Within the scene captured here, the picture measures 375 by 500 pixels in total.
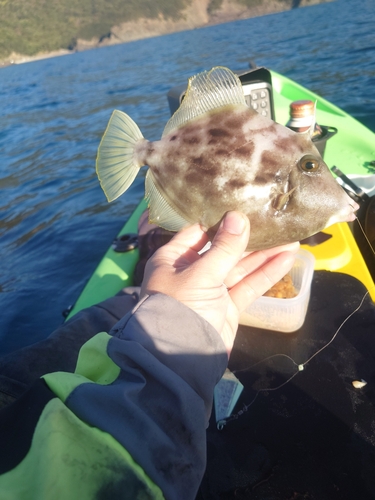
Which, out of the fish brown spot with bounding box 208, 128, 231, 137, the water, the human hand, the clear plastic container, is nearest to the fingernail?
the human hand

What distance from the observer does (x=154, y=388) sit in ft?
3.93

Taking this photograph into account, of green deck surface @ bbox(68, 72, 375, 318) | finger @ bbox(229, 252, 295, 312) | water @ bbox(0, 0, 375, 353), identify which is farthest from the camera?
water @ bbox(0, 0, 375, 353)

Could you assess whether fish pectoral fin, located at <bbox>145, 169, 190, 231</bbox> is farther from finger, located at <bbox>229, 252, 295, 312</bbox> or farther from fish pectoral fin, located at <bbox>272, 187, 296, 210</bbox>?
finger, located at <bbox>229, 252, 295, 312</bbox>

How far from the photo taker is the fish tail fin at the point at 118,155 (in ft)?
6.40

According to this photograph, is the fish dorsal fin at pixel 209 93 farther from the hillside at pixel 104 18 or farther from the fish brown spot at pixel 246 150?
the hillside at pixel 104 18

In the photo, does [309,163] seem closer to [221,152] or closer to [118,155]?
[221,152]

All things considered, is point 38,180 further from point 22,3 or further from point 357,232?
point 22,3

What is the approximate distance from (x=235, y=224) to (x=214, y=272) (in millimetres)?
246

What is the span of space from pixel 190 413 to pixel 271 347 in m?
1.30

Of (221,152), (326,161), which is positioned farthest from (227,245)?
(326,161)

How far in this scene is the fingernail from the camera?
1.57 metres

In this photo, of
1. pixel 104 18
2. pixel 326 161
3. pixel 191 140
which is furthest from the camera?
pixel 104 18

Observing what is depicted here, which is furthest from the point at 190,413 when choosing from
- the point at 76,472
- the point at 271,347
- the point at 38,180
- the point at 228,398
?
the point at 38,180

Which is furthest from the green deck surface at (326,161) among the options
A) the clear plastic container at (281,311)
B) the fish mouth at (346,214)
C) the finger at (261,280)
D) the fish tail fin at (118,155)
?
the fish tail fin at (118,155)
